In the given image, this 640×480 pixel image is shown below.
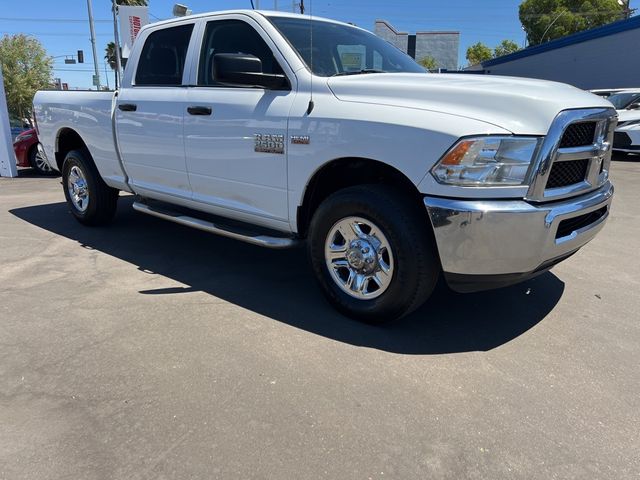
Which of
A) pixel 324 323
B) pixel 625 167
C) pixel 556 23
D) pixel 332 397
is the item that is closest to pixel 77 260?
pixel 324 323

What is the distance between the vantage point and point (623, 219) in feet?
22.2

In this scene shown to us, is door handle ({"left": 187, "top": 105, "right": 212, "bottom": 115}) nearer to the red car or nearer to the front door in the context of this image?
the front door

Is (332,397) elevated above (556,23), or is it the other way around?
(556,23)

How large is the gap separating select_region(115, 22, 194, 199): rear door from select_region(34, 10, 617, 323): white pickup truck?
0.02 metres

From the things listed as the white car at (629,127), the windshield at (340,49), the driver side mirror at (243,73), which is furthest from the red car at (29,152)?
the white car at (629,127)

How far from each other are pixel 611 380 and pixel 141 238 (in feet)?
15.2

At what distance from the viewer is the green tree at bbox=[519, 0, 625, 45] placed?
42.4 meters

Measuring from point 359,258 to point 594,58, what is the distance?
2608 centimetres

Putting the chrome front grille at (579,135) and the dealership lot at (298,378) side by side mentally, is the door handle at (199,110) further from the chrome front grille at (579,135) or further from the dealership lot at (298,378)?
the chrome front grille at (579,135)

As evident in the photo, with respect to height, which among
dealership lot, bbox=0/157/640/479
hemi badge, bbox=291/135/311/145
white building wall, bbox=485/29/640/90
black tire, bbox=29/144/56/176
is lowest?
dealership lot, bbox=0/157/640/479

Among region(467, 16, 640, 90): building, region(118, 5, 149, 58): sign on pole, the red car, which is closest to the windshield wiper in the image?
the red car

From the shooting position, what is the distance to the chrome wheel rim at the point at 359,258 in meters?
3.37

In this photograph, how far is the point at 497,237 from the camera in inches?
113

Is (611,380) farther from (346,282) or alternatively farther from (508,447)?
(346,282)
